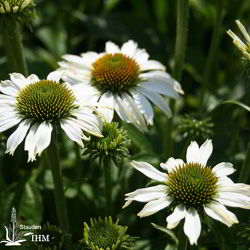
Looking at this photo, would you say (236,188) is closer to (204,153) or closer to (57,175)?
(204,153)

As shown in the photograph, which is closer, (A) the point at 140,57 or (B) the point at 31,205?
(B) the point at 31,205

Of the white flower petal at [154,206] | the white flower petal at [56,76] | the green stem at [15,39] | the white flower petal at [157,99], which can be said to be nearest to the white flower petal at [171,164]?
the white flower petal at [154,206]

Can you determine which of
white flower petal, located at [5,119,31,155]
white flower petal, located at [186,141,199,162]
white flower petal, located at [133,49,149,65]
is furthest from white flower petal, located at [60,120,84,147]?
white flower petal, located at [133,49,149,65]

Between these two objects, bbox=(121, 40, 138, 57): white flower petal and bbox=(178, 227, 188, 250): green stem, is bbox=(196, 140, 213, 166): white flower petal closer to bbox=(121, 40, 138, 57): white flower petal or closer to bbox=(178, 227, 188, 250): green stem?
bbox=(178, 227, 188, 250): green stem

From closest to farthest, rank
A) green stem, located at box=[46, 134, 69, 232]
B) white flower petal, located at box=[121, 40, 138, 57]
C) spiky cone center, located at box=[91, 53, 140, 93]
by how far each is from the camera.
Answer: green stem, located at box=[46, 134, 69, 232] < spiky cone center, located at box=[91, 53, 140, 93] < white flower petal, located at box=[121, 40, 138, 57]

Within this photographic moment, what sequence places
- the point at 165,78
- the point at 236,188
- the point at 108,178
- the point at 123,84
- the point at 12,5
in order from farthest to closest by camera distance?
the point at 165,78, the point at 123,84, the point at 12,5, the point at 108,178, the point at 236,188

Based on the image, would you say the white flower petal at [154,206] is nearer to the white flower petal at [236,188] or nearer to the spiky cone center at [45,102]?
the white flower petal at [236,188]

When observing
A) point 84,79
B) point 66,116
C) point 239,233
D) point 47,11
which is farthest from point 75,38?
point 239,233

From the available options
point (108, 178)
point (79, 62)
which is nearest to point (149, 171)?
point (108, 178)
